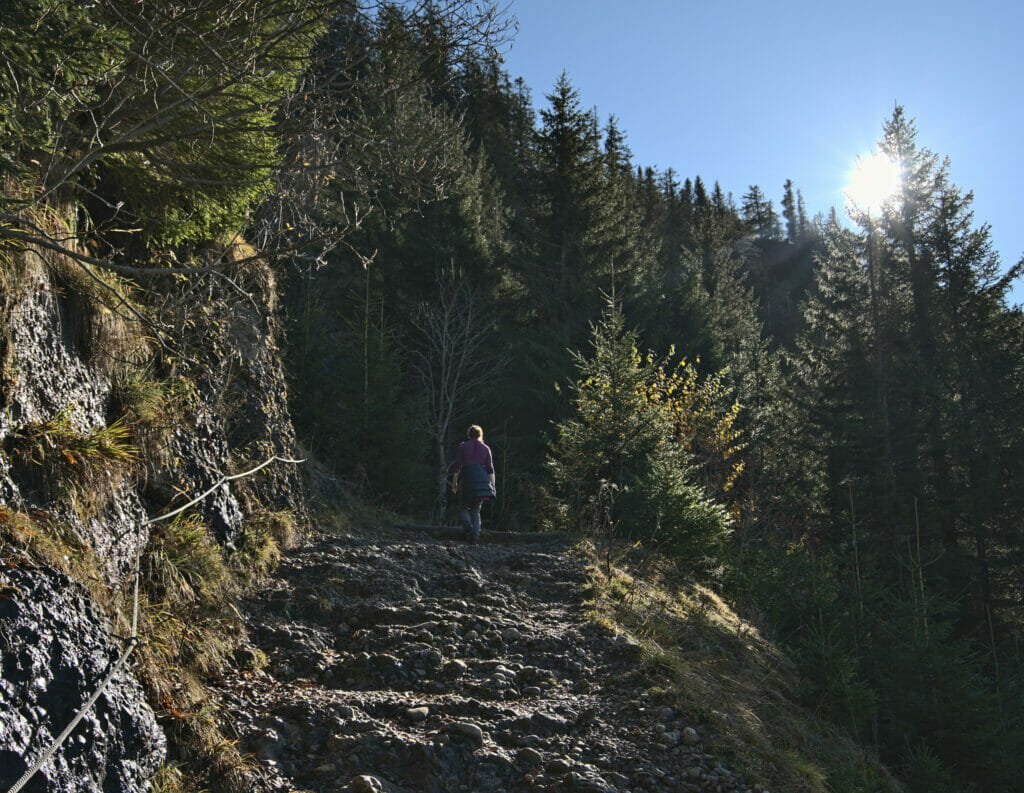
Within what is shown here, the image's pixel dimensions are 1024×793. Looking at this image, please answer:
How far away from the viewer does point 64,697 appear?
126 inches

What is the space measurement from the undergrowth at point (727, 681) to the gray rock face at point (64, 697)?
11.9 ft

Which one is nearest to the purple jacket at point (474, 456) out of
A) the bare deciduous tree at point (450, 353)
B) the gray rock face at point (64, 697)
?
the gray rock face at point (64, 697)

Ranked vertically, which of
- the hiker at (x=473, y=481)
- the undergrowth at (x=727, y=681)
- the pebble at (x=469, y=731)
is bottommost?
the undergrowth at (x=727, y=681)

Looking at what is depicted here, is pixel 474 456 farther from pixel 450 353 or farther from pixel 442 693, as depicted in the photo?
pixel 450 353

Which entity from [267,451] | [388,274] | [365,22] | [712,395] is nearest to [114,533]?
[267,451]

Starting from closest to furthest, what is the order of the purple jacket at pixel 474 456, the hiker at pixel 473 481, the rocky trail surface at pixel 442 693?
1. the rocky trail surface at pixel 442 693
2. the hiker at pixel 473 481
3. the purple jacket at pixel 474 456

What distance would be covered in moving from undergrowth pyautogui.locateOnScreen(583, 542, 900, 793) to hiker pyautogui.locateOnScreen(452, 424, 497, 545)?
163 cm

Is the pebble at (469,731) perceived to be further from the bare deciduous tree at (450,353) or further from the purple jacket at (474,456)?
the bare deciduous tree at (450,353)

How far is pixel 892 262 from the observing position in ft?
78.1

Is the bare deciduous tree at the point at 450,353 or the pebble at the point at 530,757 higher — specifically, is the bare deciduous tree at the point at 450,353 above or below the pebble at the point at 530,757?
above

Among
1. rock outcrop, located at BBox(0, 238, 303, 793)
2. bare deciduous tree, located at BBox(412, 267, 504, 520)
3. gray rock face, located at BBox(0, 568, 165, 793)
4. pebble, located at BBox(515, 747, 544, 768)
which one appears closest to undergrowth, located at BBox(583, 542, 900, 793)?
pebble, located at BBox(515, 747, 544, 768)

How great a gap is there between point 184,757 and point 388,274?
66.6ft

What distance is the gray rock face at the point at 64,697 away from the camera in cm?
293

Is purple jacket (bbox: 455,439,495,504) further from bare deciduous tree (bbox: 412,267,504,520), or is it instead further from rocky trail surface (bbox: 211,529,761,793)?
bare deciduous tree (bbox: 412,267,504,520)
